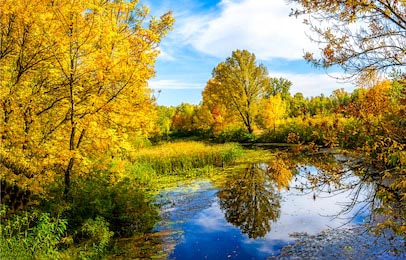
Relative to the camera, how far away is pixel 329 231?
940 centimetres

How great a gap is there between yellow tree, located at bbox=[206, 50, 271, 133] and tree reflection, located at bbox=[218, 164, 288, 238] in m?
20.5

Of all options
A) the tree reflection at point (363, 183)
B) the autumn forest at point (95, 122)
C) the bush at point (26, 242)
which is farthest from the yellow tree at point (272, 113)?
the bush at point (26, 242)

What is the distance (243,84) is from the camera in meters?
37.4

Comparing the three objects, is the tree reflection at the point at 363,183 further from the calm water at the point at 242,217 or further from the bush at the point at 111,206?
the bush at the point at 111,206

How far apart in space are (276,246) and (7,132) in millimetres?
7031

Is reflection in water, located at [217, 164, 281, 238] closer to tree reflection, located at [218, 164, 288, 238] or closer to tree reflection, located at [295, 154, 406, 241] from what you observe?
tree reflection, located at [218, 164, 288, 238]

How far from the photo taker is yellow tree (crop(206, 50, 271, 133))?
37438 mm

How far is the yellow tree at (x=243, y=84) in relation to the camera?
37.4 metres

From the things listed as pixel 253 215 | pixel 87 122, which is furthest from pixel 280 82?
pixel 87 122

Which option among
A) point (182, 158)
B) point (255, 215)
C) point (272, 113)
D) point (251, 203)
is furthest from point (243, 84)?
point (255, 215)

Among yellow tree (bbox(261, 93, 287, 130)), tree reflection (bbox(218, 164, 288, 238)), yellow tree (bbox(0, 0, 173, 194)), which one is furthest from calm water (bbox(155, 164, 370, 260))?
yellow tree (bbox(261, 93, 287, 130))

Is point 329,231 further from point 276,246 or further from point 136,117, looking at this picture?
point 136,117

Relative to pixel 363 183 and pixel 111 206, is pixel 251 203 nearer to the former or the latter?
pixel 111 206

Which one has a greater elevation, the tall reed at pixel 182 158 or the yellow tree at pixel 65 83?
the yellow tree at pixel 65 83
